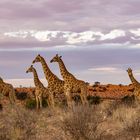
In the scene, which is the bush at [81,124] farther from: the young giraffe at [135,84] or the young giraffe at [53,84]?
the young giraffe at [135,84]

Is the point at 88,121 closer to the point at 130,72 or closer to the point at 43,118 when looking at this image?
the point at 43,118

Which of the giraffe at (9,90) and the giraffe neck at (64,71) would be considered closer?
the giraffe neck at (64,71)

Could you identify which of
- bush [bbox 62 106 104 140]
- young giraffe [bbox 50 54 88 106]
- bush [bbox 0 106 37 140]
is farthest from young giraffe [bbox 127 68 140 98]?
bush [bbox 62 106 104 140]

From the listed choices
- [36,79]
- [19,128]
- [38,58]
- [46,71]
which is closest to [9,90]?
[36,79]

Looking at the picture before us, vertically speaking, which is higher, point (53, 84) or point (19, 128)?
point (53, 84)

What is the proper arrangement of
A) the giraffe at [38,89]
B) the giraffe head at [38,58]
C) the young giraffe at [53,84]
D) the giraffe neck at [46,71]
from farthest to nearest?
1. the giraffe head at [38,58]
2. the giraffe at [38,89]
3. the giraffe neck at [46,71]
4. the young giraffe at [53,84]

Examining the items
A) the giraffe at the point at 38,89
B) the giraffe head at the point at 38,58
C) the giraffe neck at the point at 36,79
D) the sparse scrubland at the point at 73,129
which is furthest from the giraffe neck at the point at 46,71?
the sparse scrubland at the point at 73,129

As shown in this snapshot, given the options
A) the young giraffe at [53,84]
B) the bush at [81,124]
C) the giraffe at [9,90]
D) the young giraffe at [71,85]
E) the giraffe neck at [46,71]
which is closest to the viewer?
the bush at [81,124]

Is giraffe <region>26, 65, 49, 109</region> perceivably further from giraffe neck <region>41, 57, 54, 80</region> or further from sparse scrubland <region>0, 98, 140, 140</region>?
sparse scrubland <region>0, 98, 140, 140</region>

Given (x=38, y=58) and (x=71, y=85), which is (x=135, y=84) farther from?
(x=38, y=58)

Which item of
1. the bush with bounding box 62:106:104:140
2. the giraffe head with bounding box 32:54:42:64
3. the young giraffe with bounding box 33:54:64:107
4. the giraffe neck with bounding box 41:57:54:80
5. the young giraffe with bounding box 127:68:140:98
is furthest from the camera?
the giraffe head with bounding box 32:54:42:64

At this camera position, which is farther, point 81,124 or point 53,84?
point 53,84

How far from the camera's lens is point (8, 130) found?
55.5 ft

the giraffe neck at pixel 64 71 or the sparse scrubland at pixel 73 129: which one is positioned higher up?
the giraffe neck at pixel 64 71
